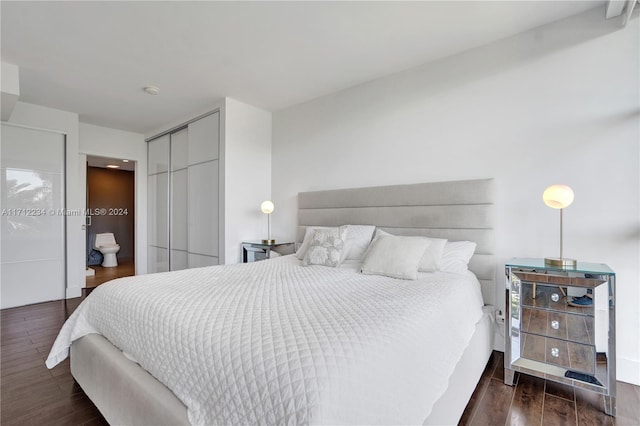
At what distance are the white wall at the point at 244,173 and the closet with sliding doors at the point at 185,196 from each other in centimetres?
19

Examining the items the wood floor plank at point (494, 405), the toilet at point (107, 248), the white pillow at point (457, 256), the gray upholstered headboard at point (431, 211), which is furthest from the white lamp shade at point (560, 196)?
the toilet at point (107, 248)

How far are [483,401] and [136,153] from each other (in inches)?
221

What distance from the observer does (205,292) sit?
1.62 metres

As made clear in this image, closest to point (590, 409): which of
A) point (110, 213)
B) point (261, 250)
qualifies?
point (261, 250)

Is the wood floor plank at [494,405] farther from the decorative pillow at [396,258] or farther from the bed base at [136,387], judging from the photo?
the decorative pillow at [396,258]

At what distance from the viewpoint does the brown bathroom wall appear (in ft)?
21.0

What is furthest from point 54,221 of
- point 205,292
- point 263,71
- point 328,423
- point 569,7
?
point 569,7

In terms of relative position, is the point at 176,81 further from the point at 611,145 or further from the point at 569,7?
the point at 611,145

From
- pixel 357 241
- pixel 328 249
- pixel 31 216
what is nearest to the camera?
pixel 328 249

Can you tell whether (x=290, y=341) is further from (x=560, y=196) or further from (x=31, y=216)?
(x=31, y=216)

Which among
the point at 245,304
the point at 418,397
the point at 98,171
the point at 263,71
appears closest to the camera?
the point at 418,397

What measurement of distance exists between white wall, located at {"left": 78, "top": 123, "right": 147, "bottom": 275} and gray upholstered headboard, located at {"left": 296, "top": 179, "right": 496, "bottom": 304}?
11.1ft

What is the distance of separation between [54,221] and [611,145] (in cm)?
581

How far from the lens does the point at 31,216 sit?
3.76 meters
